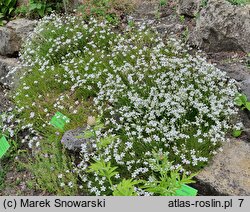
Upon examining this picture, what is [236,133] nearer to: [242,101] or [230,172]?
[242,101]

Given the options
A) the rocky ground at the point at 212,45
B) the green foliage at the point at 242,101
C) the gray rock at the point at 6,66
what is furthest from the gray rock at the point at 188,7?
the gray rock at the point at 6,66

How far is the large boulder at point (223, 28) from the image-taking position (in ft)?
20.4

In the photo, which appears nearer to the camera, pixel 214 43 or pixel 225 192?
pixel 225 192

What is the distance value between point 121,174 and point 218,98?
5.61 ft

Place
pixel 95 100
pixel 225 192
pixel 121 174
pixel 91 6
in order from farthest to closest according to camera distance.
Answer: pixel 91 6, pixel 95 100, pixel 121 174, pixel 225 192

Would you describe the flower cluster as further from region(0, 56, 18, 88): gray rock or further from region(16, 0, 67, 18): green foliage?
region(16, 0, 67, 18): green foliage

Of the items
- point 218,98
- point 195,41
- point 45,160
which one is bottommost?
point 45,160

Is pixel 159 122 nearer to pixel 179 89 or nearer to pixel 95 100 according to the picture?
pixel 179 89

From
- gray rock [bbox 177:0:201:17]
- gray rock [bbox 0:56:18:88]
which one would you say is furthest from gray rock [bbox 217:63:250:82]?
gray rock [bbox 0:56:18:88]

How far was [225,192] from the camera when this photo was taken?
14.0 feet

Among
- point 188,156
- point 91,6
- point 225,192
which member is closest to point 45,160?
point 188,156

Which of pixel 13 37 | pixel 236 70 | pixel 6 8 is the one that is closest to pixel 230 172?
pixel 236 70

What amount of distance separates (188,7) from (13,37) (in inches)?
148

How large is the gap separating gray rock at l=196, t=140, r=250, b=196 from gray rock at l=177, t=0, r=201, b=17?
3.35 meters
